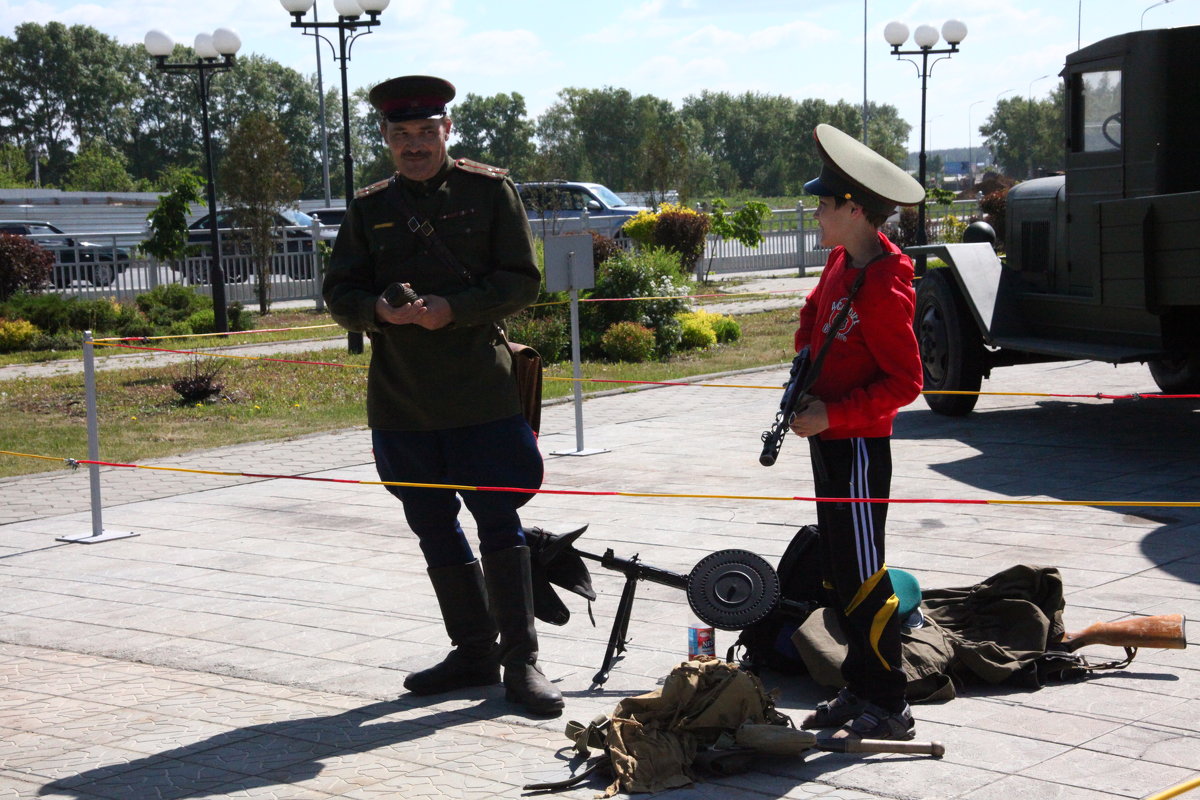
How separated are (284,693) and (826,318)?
2418mm

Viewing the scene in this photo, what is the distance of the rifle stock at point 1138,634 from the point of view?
4723 mm

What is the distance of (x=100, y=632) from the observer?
19.5 feet

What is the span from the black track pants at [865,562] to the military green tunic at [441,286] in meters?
1.25

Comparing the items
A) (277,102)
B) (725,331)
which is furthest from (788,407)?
(277,102)

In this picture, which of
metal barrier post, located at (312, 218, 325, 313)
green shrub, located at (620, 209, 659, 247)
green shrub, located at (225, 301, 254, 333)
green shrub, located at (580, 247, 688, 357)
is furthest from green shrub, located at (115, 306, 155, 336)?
green shrub, located at (620, 209, 659, 247)

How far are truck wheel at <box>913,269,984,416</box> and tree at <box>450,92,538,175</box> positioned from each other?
87712 millimetres

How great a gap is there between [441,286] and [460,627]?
1.23m

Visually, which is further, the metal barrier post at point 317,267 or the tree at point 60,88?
the tree at point 60,88

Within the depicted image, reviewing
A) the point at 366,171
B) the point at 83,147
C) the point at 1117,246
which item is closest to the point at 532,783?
the point at 1117,246

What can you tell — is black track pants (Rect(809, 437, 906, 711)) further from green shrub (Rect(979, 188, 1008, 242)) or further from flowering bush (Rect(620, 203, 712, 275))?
green shrub (Rect(979, 188, 1008, 242))

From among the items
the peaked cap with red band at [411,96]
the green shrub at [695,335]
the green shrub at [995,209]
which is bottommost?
the green shrub at [695,335]

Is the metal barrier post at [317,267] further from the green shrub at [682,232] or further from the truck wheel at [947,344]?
the truck wheel at [947,344]

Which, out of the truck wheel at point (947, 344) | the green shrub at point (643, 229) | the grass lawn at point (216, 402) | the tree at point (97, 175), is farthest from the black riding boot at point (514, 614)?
the tree at point (97, 175)

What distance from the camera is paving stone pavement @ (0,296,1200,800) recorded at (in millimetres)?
4102
